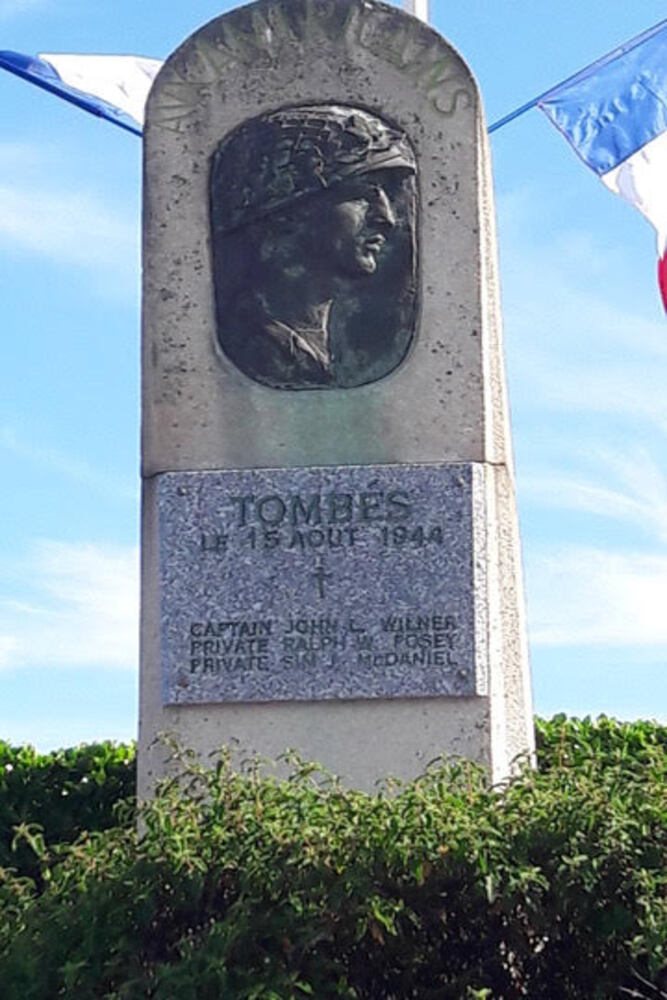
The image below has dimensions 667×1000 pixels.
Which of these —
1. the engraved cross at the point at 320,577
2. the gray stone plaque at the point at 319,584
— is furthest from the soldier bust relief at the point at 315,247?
the engraved cross at the point at 320,577

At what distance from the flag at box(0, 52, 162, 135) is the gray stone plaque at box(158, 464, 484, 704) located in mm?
5329

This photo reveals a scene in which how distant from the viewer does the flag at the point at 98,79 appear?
11.8 meters

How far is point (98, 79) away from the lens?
11820 mm

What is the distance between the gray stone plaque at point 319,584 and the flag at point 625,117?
4.11 meters

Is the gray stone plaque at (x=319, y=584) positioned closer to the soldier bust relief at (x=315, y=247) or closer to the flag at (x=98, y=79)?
the soldier bust relief at (x=315, y=247)

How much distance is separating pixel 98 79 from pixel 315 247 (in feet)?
16.8

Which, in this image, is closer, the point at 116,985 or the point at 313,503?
the point at 116,985

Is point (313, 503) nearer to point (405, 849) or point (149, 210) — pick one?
point (149, 210)

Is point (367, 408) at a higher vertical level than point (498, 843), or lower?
higher

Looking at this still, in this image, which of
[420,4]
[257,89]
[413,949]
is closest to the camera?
[413,949]

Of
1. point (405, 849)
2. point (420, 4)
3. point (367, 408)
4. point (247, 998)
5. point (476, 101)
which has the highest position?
point (420, 4)

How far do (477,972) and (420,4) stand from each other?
641 cm

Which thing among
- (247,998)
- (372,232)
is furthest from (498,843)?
(372,232)

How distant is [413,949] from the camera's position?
4.62 metres
